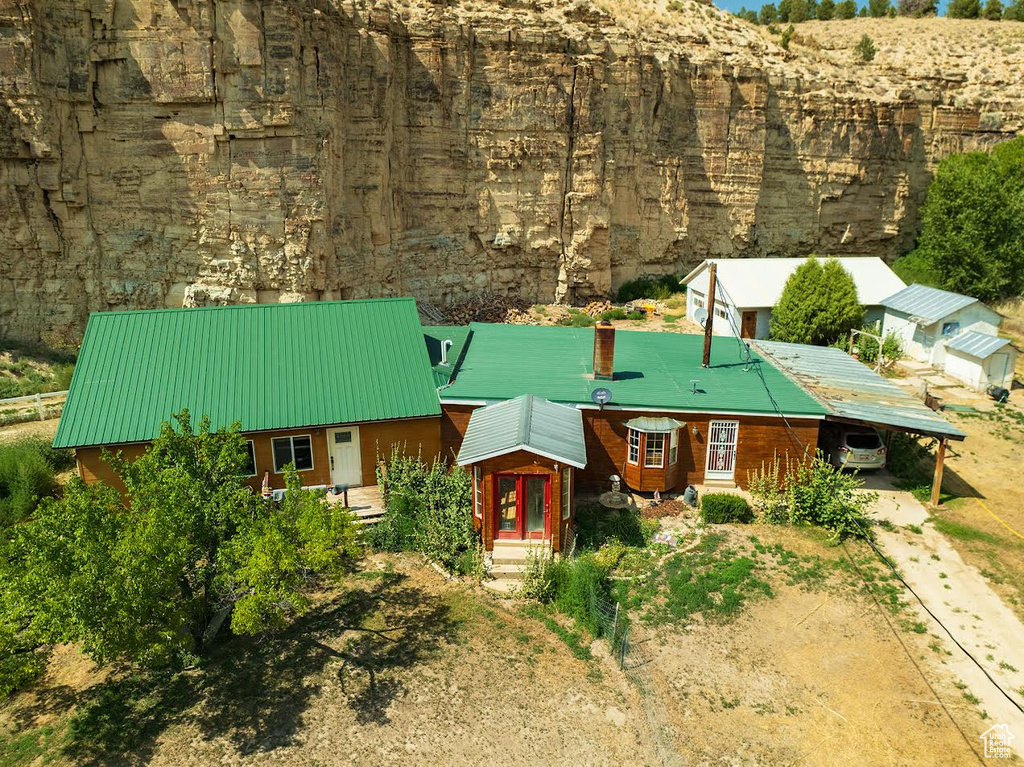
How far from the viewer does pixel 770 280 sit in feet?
119

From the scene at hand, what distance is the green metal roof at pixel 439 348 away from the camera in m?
21.8

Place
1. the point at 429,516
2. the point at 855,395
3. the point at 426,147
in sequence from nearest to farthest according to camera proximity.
Answer: the point at 429,516, the point at 855,395, the point at 426,147

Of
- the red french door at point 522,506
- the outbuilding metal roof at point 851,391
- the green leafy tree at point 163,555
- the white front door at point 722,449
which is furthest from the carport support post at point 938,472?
the green leafy tree at point 163,555

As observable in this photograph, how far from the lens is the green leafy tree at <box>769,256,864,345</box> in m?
31.9

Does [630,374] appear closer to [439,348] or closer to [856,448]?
[439,348]

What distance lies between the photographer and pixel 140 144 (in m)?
30.0

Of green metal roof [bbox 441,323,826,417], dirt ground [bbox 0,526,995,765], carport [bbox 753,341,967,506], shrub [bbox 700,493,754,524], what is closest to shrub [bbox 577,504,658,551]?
shrub [bbox 700,493,754,524]

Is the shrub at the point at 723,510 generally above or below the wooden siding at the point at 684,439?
below

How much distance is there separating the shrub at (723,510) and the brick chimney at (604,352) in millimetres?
4772

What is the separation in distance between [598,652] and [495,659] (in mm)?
2105

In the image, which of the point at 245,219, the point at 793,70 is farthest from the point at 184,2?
the point at 793,70

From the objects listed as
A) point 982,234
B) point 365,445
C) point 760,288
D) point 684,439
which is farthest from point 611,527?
point 982,234

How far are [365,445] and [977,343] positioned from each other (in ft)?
85.3

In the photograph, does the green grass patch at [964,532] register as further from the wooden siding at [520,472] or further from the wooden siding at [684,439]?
the wooden siding at [520,472]
